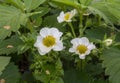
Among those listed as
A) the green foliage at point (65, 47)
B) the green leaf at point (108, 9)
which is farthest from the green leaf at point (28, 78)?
the green leaf at point (108, 9)

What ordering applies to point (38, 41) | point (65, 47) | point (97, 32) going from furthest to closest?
point (97, 32), point (65, 47), point (38, 41)

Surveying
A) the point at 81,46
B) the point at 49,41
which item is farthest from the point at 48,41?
the point at 81,46

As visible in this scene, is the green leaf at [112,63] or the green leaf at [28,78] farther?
the green leaf at [28,78]

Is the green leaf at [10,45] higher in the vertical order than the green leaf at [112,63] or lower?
lower

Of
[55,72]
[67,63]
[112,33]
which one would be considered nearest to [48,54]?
[55,72]

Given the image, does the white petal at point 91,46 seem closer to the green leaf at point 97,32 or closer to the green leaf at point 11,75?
the green leaf at point 97,32

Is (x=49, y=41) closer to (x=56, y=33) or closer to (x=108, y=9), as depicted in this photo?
(x=56, y=33)

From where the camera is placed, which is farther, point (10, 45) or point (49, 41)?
point (10, 45)

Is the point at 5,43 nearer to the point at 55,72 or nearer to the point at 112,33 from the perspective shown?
the point at 55,72
